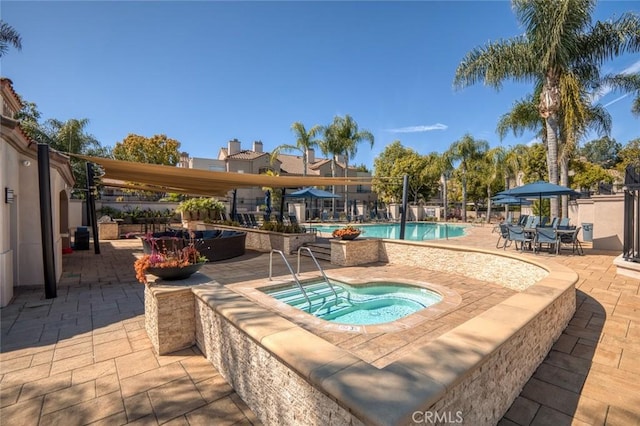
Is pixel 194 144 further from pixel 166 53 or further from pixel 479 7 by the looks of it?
pixel 479 7

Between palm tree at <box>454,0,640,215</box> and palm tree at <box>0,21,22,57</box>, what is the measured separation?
65.7ft

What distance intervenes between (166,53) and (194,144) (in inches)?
1109

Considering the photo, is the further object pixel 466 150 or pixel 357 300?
pixel 466 150

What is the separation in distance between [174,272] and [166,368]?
120 cm

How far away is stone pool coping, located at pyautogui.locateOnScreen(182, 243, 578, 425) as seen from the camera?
1650 mm

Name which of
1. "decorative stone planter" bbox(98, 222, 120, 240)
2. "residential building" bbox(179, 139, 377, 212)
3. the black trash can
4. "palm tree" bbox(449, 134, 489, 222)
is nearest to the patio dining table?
the black trash can

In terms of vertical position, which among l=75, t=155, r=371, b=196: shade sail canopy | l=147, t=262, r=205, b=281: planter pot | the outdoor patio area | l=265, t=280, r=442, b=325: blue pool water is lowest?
l=265, t=280, r=442, b=325: blue pool water

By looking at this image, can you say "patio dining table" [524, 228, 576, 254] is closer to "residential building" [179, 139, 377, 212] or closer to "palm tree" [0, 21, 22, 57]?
"palm tree" [0, 21, 22, 57]

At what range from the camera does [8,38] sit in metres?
11.8

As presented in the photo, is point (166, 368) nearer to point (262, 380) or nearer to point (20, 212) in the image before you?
point (262, 380)

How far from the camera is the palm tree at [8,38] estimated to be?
11602 mm

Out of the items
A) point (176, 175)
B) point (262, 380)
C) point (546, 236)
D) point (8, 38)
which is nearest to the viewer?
point (262, 380)

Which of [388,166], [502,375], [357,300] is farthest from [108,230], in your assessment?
[388,166]

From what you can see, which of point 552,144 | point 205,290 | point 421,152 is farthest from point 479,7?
point 421,152
